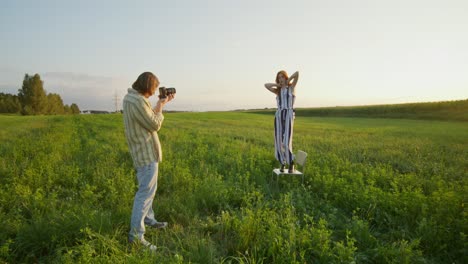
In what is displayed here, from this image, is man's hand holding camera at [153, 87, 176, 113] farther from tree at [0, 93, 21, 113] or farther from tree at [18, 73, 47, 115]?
tree at [0, 93, 21, 113]

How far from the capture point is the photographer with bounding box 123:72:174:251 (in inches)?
139

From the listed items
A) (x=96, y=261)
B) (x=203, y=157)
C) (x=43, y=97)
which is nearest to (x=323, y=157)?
(x=203, y=157)

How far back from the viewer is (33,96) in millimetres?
70438

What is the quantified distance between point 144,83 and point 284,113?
380 centimetres

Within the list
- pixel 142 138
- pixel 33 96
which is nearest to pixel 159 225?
pixel 142 138

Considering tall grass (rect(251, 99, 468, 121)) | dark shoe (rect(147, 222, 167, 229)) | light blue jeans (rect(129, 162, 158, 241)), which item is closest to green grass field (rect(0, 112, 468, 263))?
dark shoe (rect(147, 222, 167, 229))

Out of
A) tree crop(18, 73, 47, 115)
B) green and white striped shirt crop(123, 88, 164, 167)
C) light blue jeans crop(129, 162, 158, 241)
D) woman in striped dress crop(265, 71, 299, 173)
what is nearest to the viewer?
green and white striped shirt crop(123, 88, 164, 167)

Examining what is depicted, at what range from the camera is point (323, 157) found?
9.24m

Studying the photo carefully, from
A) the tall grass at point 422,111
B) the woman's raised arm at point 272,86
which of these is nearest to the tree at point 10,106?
the tall grass at point 422,111

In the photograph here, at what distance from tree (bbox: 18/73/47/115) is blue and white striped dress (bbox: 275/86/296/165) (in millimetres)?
84065

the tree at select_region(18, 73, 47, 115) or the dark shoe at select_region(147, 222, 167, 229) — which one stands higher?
the tree at select_region(18, 73, 47, 115)

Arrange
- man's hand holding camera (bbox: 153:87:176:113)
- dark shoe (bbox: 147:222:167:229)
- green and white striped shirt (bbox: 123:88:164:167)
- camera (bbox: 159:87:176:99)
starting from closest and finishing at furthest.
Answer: green and white striped shirt (bbox: 123:88:164:167), man's hand holding camera (bbox: 153:87:176:113), camera (bbox: 159:87:176:99), dark shoe (bbox: 147:222:167:229)

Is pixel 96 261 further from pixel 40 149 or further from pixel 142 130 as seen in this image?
pixel 40 149

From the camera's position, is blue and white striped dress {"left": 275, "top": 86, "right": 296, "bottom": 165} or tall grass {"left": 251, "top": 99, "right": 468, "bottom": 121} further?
tall grass {"left": 251, "top": 99, "right": 468, "bottom": 121}
